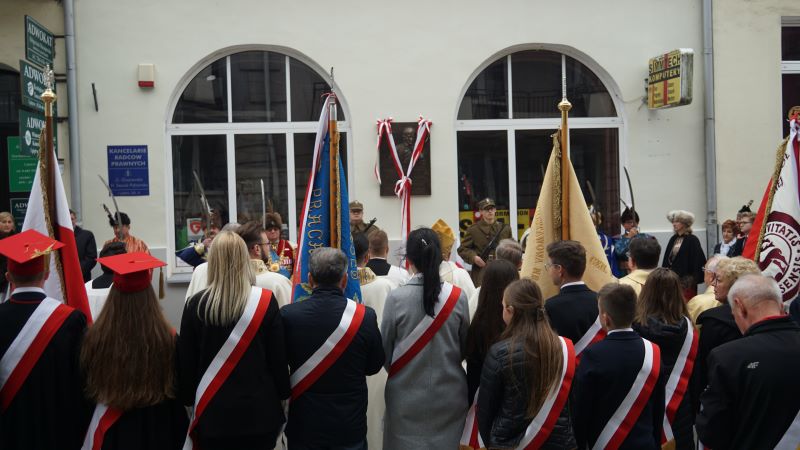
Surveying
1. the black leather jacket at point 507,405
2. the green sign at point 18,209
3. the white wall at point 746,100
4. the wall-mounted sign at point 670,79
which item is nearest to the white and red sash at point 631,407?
the black leather jacket at point 507,405

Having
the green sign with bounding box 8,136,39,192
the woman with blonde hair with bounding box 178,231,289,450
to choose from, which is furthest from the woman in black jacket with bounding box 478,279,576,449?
the green sign with bounding box 8,136,39,192

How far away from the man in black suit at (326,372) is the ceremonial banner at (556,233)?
6.44 ft

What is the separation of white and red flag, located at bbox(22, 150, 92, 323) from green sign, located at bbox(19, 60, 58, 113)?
10.7ft

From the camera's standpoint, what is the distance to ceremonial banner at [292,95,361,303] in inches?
222

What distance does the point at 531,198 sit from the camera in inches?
483

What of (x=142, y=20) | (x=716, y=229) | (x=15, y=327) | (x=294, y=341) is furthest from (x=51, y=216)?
(x=716, y=229)

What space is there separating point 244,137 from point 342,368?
7942mm

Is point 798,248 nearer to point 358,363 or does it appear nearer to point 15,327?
point 358,363

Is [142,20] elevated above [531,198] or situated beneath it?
elevated above

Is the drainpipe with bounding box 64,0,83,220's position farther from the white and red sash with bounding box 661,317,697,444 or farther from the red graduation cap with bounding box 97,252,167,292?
the white and red sash with bounding box 661,317,697,444

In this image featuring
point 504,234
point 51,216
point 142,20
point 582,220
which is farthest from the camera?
point 142,20

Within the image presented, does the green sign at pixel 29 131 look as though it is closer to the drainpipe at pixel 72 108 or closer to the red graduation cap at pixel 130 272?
the drainpipe at pixel 72 108

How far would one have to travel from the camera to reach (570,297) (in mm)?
4777

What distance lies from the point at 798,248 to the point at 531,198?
6.27 metres
